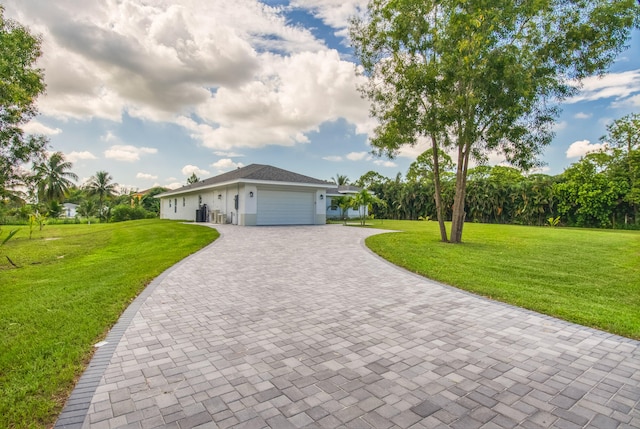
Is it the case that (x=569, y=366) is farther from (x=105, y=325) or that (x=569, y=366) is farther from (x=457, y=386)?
(x=105, y=325)

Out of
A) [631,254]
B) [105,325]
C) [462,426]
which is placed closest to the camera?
[462,426]

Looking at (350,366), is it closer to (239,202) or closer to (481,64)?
(481,64)

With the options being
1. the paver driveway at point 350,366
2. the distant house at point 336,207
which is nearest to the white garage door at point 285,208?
the distant house at point 336,207

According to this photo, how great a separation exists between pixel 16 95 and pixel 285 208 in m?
13.4

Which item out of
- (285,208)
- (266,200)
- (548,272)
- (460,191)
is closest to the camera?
(548,272)

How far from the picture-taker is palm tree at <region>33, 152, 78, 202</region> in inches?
1486

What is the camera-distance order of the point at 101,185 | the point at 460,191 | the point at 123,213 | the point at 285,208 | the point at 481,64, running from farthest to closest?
the point at 101,185 < the point at 123,213 < the point at 285,208 < the point at 460,191 < the point at 481,64

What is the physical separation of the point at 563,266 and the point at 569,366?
609 cm

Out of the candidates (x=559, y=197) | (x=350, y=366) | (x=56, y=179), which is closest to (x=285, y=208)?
(x=350, y=366)

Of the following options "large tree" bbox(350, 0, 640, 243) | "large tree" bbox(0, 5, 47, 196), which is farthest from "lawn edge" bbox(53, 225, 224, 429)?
"large tree" bbox(350, 0, 640, 243)

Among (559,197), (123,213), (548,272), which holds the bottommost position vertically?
(548,272)

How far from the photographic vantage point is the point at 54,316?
14.3 feet

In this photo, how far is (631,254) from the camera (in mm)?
9805

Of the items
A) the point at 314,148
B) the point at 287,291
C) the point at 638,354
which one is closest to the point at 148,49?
the point at 287,291
